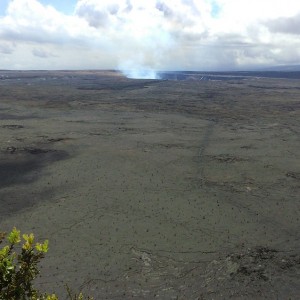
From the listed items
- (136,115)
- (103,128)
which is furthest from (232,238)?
(136,115)

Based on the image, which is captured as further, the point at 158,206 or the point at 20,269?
the point at 158,206

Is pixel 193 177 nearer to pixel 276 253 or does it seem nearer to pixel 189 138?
pixel 276 253

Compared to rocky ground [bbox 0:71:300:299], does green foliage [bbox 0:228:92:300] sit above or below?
above

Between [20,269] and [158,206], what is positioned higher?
[20,269]

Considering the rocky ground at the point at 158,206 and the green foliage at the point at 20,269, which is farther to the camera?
the rocky ground at the point at 158,206

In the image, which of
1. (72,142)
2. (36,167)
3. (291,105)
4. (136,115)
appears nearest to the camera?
(36,167)

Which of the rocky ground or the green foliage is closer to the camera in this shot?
the green foliage

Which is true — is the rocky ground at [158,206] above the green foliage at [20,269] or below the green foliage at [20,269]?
below

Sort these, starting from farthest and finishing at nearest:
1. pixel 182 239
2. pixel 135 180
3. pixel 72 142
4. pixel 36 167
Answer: pixel 72 142 < pixel 36 167 < pixel 135 180 < pixel 182 239
